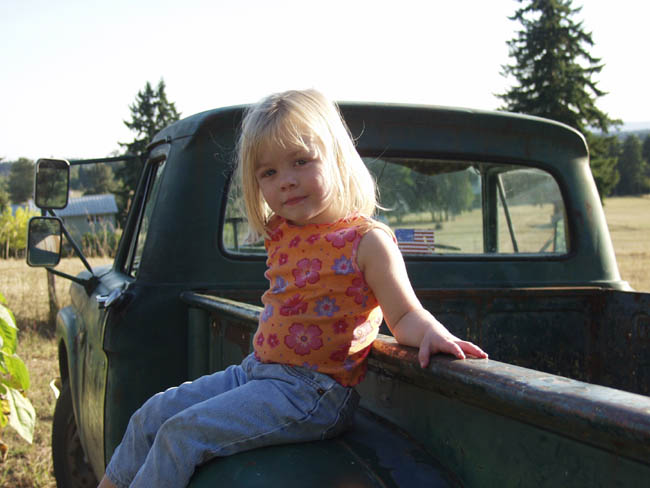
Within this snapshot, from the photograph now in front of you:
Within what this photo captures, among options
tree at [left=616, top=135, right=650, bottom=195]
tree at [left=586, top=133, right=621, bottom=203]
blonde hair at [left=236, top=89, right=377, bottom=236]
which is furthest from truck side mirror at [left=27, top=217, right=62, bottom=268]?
tree at [left=616, top=135, right=650, bottom=195]

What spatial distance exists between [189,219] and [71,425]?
59.8 inches

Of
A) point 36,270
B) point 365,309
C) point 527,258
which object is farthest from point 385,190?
point 36,270

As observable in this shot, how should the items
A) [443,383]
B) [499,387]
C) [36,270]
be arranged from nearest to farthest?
[499,387]
[443,383]
[36,270]

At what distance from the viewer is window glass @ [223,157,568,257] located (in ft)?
9.47

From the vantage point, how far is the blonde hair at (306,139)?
156 cm

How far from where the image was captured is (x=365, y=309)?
59.1 inches

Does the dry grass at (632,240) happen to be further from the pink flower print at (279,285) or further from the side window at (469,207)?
the pink flower print at (279,285)

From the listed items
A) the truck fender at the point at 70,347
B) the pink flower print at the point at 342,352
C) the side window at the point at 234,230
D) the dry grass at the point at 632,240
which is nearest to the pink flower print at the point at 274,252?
the pink flower print at the point at 342,352

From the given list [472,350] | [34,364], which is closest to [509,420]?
[472,350]

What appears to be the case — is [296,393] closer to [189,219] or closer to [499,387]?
[499,387]

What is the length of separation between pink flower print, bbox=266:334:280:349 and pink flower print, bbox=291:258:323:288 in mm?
126

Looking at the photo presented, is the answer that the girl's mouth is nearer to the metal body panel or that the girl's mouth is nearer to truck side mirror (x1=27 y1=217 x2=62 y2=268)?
the metal body panel

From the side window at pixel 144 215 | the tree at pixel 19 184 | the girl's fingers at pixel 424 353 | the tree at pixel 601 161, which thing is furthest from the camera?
the tree at pixel 19 184

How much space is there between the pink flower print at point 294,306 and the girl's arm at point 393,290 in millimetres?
157
